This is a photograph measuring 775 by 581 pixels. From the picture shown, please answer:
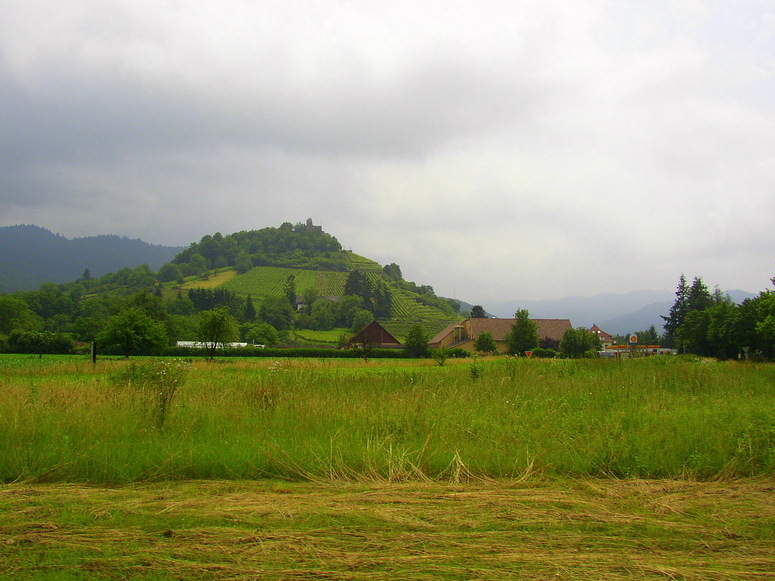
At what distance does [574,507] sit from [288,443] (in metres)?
4.06

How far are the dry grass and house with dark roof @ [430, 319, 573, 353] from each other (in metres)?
80.0

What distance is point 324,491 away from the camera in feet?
21.7

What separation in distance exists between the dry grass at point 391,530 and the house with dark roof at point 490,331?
263 feet

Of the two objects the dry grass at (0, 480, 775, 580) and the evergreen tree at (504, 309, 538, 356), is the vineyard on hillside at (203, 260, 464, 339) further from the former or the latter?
the dry grass at (0, 480, 775, 580)

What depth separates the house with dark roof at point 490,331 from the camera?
8856 cm

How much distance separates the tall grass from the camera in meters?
7.34

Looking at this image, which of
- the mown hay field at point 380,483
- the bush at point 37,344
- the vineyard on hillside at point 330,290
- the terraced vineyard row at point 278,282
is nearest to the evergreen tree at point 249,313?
the vineyard on hillside at point 330,290

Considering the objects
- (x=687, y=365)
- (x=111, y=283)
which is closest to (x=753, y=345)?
(x=687, y=365)

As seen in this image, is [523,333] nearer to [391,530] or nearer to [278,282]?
[391,530]

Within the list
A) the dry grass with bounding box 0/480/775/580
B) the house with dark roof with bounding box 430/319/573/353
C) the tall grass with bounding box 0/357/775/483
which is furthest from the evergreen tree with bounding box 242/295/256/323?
the dry grass with bounding box 0/480/775/580

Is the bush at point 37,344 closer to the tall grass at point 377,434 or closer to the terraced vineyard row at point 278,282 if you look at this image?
the tall grass at point 377,434

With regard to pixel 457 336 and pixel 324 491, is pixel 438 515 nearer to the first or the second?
pixel 324 491

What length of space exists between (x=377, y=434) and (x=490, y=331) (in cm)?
8274

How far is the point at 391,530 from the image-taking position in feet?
17.3
